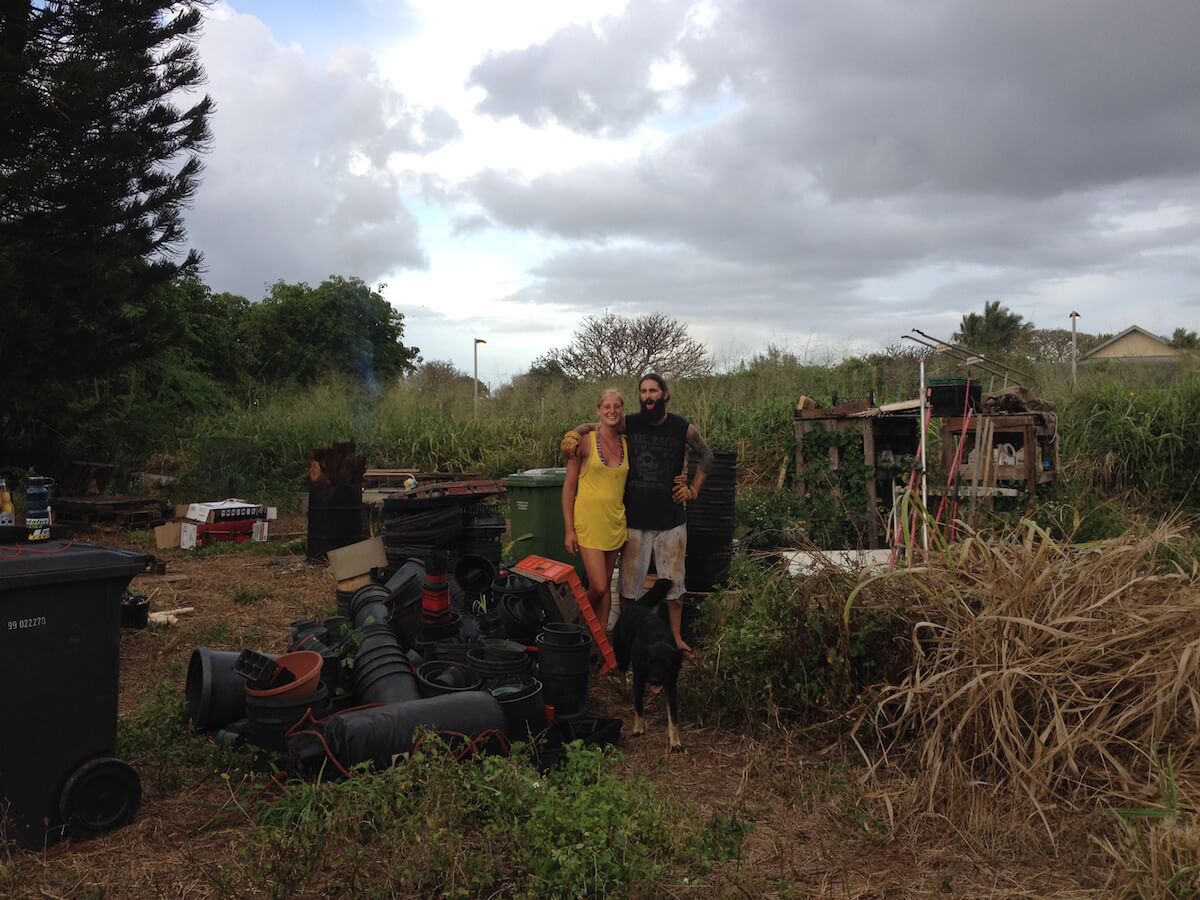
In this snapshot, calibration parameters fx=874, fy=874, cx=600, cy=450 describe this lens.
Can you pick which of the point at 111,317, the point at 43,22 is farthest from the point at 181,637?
the point at 43,22

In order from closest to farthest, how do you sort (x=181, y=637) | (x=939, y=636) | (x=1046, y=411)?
(x=939, y=636)
(x=181, y=637)
(x=1046, y=411)

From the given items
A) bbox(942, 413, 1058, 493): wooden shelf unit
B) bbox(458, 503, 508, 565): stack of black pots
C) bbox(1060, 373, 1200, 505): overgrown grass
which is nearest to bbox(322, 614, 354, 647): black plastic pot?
bbox(458, 503, 508, 565): stack of black pots

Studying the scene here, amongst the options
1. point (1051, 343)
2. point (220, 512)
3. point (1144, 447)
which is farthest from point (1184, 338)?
point (220, 512)

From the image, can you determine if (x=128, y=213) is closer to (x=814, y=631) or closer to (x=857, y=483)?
(x=857, y=483)

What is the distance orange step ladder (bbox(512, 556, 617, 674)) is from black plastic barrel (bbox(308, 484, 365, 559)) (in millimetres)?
4152

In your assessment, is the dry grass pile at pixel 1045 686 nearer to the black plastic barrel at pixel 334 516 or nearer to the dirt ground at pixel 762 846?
the dirt ground at pixel 762 846

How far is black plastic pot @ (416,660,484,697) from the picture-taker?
404 centimetres

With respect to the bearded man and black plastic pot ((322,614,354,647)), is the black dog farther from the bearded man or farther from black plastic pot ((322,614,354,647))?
black plastic pot ((322,614,354,647))

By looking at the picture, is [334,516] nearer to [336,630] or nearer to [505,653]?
[336,630]

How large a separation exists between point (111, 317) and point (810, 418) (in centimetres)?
918

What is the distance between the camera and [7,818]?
2.95m

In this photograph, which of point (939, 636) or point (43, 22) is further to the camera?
point (43, 22)

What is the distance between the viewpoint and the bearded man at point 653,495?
16.9ft

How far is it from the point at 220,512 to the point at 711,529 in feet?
23.0
